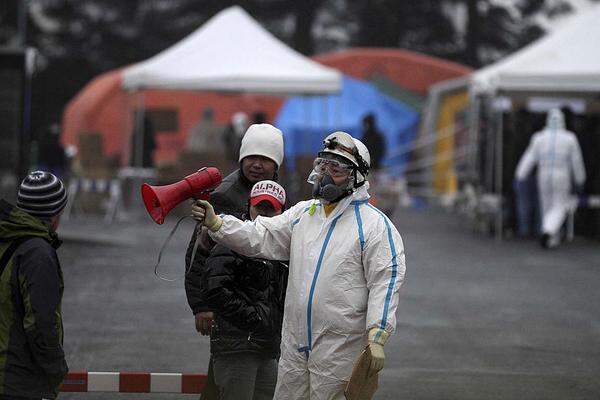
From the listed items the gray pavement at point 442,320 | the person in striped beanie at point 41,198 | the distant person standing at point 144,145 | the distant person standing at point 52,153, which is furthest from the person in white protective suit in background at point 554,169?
the person in striped beanie at point 41,198

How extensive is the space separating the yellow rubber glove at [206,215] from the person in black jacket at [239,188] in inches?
19.0

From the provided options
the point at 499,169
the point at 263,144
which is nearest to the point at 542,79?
the point at 499,169

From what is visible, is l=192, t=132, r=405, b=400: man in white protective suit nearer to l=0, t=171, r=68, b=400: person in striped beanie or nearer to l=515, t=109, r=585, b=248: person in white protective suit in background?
l=0, t=171, r=68, b=400: person in striped beanie

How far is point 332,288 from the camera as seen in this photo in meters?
5.38

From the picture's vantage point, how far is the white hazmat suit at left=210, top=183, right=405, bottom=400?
17.5ft

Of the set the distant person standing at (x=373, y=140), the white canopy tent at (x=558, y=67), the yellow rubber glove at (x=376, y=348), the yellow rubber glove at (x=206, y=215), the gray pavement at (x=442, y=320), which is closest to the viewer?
the yellow rubber glove at (x=376, y=348)

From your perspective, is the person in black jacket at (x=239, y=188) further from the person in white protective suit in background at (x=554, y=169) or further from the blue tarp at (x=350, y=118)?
the blue tarp at (x=350, y=118)

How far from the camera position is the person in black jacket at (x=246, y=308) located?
5.72 m

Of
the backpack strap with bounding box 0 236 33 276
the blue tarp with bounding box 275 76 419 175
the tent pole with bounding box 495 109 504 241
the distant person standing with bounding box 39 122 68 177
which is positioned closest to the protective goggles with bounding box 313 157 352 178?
the backpack strap with bounding box 0 236 33 276

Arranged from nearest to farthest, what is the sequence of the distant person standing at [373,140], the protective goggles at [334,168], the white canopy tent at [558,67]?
1. the protective goggles at [334,168]
2. the white canopy tent at [558,67]
3. the distant person standing at [373,140]

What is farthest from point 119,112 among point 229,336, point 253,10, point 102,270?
point 229,336

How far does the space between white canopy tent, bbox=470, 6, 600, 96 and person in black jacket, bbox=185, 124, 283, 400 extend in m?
14.1

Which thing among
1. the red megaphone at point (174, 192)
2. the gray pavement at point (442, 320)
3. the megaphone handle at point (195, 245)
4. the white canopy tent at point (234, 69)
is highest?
the white canopy tent at point (234, 69)

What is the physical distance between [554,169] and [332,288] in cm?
1459
